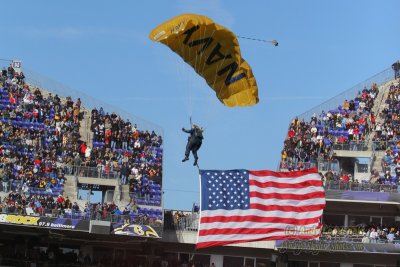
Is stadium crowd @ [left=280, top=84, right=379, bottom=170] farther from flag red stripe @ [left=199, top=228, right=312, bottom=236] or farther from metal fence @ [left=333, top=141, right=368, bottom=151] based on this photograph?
flag red stripe @ [left=199, top=228, right=312, bottom=236]

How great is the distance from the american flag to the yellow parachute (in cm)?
303

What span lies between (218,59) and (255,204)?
5392 mm

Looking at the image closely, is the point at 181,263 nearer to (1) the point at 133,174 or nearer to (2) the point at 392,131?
(1) the point at 133,174

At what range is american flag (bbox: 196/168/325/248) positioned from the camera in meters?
29.0

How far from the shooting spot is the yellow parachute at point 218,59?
31094 mm

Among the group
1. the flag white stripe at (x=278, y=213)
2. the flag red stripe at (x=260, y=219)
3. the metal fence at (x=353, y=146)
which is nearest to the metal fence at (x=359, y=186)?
the metal fence at (x=353, y=146)

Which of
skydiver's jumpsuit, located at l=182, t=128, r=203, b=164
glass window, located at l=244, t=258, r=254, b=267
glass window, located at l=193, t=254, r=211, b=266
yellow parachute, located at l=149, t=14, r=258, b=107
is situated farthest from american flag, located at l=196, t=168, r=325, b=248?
glass window, located at l=193, t=254, r=211, b=266

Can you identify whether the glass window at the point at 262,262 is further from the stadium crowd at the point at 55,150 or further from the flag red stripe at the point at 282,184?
the flag red stripe at the point at 282,184

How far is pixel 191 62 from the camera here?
32000mm

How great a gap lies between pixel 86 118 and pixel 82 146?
4341 millimetres

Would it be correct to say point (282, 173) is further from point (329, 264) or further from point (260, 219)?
point (329, 264)

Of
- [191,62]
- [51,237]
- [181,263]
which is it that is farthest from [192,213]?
[191,62]

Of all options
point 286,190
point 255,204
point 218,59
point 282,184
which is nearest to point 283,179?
point 282,184

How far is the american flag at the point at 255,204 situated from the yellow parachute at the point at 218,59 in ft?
9.93
